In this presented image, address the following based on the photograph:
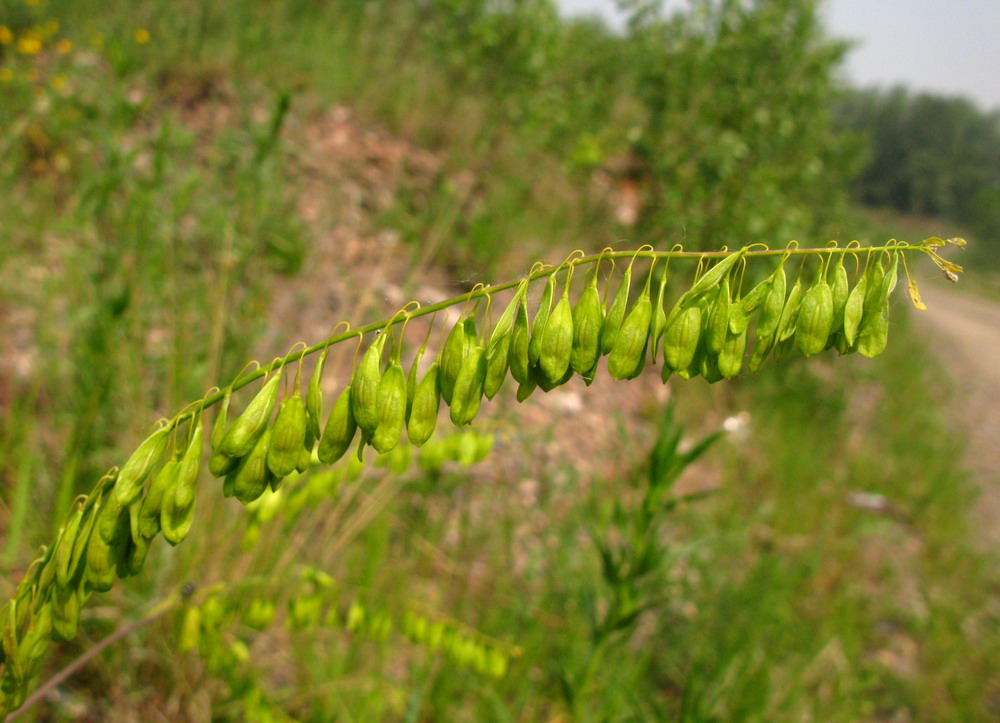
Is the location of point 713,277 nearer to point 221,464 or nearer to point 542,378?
point 542,378

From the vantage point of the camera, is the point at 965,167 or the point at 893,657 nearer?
the point at 893,657

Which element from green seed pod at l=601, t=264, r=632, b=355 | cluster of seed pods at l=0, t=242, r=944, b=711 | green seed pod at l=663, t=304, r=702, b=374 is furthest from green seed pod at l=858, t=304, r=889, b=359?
green seed pod at l=601, t=264, r=632, b=355

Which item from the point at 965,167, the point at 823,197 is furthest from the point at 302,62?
the point at 965,167

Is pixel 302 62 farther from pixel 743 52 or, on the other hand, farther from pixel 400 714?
pixel 400 714

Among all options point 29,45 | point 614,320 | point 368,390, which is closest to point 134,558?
point 368,390

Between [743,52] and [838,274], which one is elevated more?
[743,52]

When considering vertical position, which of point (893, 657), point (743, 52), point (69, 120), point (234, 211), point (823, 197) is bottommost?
point (893, 657)
